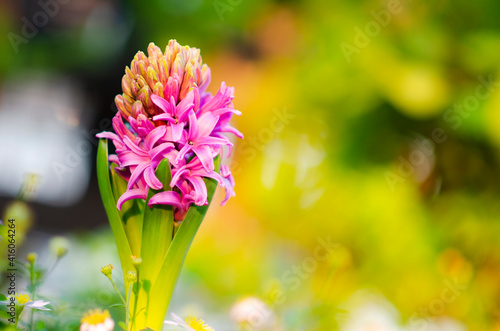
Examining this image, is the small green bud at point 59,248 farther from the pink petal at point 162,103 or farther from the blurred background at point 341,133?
the blurred background at point 341,133

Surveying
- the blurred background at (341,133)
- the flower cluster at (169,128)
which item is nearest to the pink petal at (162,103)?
the flower cluster at (169,128)

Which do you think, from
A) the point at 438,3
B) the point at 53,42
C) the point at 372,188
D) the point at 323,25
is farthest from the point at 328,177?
the point at 53,42

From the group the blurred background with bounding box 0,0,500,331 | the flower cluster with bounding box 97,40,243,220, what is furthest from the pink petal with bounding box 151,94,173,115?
the blurred background with bounding box 0,0,500,331

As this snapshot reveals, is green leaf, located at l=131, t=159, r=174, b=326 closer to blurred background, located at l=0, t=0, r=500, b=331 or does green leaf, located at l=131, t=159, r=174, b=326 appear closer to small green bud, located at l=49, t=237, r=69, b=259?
small green bud, located at l=49, t=237, r=69, b=259

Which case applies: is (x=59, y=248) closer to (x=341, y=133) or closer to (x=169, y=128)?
(x=169, y=128)

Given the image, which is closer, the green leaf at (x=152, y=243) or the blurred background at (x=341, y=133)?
the green leaf at (x=152, y=243)

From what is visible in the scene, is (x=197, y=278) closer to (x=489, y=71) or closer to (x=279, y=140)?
(x=279, y=140)
